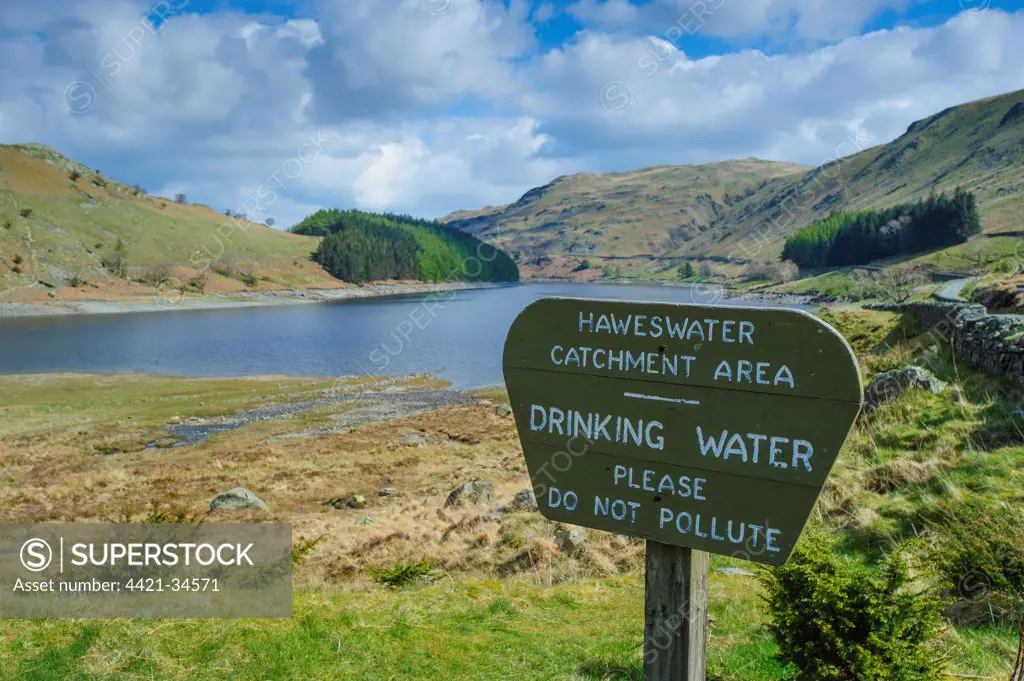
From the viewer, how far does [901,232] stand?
369ft

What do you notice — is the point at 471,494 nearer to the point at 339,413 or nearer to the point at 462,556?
the point at 462,556

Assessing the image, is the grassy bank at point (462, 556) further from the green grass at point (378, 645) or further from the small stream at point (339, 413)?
the small stream at point (339, 413)

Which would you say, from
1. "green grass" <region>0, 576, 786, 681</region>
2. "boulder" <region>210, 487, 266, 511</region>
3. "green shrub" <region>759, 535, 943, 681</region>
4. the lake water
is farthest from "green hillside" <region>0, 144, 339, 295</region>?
"green shrub" <region>759, 535, 943, 681</region>

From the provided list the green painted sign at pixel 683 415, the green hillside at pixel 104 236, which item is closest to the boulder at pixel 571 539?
the green painted sign at pixel 683 415

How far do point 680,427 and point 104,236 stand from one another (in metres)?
157

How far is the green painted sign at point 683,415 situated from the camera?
2.75 m

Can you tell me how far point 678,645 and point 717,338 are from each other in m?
1.50

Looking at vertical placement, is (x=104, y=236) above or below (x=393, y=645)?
above

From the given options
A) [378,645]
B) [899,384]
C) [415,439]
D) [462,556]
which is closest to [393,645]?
[378,645]

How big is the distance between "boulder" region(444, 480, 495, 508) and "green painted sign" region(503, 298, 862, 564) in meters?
12.5

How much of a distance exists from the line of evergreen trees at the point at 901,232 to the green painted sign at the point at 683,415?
411ft

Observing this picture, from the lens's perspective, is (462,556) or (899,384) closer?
(462,556)

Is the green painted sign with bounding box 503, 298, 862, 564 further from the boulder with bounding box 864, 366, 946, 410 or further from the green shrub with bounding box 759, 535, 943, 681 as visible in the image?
the boulder with bounding box 864, 366, 946, 410

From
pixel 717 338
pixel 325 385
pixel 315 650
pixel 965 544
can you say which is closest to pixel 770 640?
pixel 965 544
